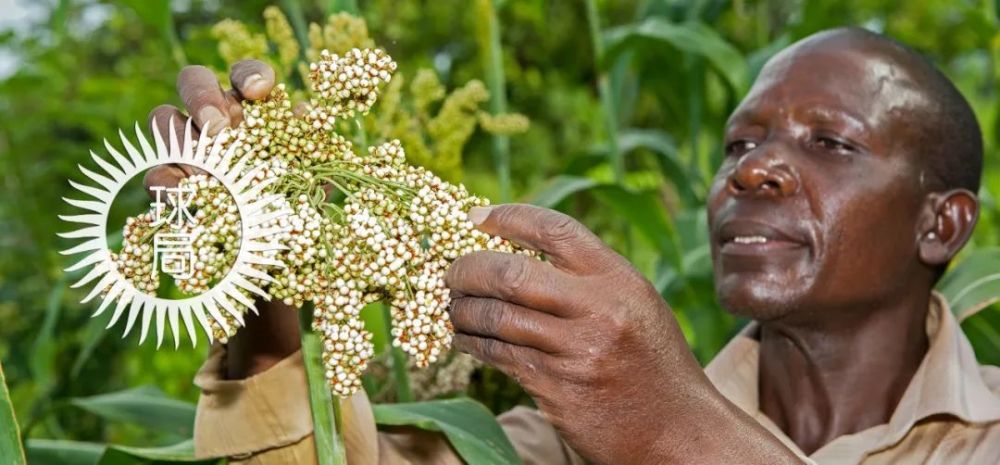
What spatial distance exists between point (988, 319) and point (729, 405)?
1154 mm

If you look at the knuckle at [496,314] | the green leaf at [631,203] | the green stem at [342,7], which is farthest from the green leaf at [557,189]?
the knuckle at [496,314]

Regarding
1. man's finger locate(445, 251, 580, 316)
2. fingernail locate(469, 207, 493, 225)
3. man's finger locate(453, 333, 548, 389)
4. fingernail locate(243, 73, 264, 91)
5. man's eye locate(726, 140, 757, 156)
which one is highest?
fingernail locate(243, 73, 264, 91)

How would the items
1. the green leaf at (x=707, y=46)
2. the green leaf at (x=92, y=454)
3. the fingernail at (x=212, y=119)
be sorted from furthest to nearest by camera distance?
1. the green leaf at (x=707, y=46)
2. the green leaf at (x=92, y=454)
3. the fingernail at (x=212, y=119)

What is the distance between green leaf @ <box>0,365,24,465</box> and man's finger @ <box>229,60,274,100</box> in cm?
28

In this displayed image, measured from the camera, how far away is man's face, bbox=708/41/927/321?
167cm

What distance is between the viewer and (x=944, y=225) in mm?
1805

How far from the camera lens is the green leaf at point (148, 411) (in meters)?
1.75

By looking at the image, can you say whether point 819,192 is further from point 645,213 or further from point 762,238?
point 645,213

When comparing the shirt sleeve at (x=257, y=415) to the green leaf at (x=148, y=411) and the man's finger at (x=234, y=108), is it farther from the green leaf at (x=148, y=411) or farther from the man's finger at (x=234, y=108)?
the green leaf at (x=148, y=411)

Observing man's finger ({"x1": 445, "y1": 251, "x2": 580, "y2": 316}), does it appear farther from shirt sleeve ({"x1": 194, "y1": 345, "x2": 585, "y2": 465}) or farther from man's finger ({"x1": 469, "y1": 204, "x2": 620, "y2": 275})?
shirt sleeve ({"x1": 194, "y1": 345, "x2": 585, "y2": 465})

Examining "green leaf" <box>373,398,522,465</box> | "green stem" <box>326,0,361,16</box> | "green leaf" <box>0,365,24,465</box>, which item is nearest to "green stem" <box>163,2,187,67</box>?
"green stem" <box>326,0,361,16</box>

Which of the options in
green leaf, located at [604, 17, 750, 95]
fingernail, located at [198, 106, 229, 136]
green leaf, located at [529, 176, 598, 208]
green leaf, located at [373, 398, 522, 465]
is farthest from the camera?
green leaf, located at [604, 17, 750, 95]

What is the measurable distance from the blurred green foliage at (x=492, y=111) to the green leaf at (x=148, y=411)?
0.19 ft

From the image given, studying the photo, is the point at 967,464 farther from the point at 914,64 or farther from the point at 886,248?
the point at 914,64
